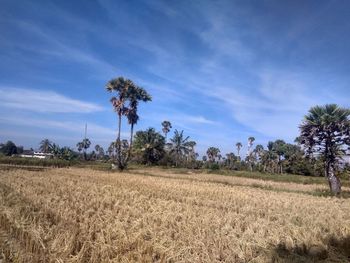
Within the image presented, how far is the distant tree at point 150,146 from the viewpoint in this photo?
248ft

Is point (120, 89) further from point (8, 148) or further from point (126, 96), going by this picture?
point (8, 148)

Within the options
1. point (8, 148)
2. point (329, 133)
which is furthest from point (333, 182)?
point (8, 148)

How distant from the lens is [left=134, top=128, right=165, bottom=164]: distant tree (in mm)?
75500

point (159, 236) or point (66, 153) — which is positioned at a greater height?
point (66, 153)

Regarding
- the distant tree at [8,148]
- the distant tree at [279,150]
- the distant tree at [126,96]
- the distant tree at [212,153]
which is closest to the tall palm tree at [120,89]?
the distant tree at [126,96]

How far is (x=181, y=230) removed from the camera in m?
9.41

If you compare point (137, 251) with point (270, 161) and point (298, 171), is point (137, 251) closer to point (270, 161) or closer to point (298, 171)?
point (298, 171)

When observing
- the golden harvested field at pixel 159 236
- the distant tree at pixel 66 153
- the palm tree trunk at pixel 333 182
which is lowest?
the golden harvested field at pixel 159 236

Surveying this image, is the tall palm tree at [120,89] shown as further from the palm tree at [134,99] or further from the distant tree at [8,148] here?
the distant tree at [8,148]

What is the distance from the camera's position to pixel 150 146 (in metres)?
75.0

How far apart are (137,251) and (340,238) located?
5.74 metres

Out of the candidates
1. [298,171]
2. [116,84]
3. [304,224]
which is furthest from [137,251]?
[298,171]

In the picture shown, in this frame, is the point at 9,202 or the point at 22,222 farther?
the point at 9,202

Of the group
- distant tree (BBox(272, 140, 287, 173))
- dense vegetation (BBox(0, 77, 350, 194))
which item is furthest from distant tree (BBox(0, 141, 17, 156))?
distant tree (BBox(272, 140, 287, 173))
